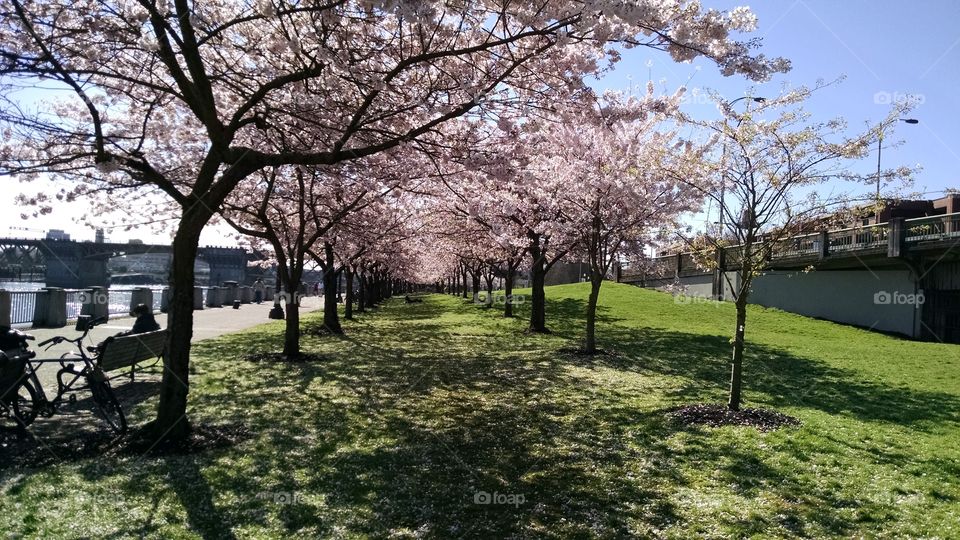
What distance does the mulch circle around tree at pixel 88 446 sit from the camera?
19.4 feet

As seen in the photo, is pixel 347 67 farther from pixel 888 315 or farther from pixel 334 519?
pixel 888 315

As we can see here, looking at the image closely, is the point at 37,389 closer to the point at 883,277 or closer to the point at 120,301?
the point at 120,301

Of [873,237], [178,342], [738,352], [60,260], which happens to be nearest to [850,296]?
[873,237]

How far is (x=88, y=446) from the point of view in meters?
6.36

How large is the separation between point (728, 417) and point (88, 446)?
293 inches

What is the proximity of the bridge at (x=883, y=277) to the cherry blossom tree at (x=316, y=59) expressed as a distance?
13756 millimetres

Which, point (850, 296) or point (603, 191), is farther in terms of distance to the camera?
point (850, 296)

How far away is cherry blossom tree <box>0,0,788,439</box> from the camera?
6.02 meters

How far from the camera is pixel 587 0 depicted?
16.6ft

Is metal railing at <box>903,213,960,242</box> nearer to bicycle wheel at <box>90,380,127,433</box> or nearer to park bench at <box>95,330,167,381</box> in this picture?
park bench at <box>95,330,167,381</box>

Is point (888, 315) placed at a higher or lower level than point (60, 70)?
lower

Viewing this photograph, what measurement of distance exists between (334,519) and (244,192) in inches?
521

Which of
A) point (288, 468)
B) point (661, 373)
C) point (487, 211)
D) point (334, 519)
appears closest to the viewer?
point (334, 519)

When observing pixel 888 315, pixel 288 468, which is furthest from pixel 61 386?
pixel 888 315
